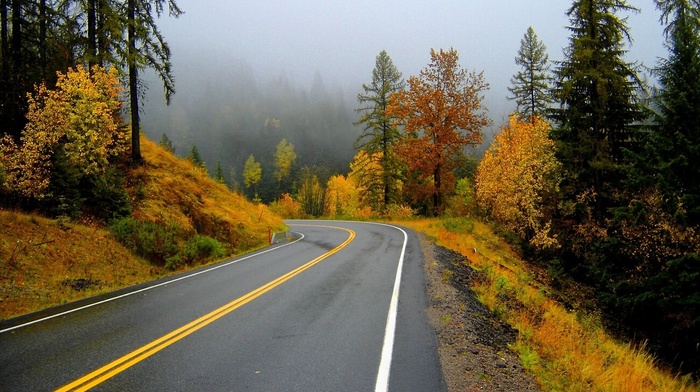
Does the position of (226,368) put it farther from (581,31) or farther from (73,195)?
(581,31)

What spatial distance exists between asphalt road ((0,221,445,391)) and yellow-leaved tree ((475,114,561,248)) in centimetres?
1392

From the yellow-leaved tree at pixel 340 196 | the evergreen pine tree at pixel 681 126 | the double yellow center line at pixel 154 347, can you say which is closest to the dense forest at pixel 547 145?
the evergreen pine tree at pixel 681 126

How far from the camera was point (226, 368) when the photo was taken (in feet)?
17.0

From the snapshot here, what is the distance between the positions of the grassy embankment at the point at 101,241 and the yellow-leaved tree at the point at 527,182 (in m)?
14.6

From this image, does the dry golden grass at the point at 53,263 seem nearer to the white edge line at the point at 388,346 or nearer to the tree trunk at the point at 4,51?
the tree trunk at the point at 4,51

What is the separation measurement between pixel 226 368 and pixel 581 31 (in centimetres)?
2366

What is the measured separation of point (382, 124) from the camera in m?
36.8

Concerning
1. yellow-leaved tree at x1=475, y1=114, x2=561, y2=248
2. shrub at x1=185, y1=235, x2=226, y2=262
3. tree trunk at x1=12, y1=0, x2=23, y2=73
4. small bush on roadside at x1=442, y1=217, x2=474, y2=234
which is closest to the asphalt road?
shrub at x1=185, y1=235, x2=226, y2=262

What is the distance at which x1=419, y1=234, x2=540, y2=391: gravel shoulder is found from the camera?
4934 mm

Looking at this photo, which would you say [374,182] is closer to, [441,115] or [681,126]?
[441,115]

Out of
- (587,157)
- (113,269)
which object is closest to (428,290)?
(113,269)

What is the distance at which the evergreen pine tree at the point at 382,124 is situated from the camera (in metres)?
36.5

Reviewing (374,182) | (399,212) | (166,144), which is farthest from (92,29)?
(166,144)

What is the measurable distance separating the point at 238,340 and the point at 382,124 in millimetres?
32325
